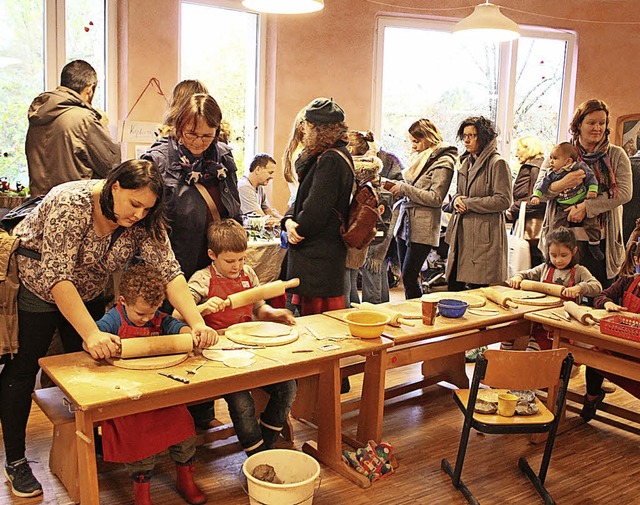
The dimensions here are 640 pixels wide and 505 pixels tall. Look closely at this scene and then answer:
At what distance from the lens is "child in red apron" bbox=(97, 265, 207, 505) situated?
7.36 ft

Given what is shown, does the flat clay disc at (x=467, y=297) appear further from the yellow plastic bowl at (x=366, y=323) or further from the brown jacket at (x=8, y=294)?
the brown jacket at (x=8, y=294)

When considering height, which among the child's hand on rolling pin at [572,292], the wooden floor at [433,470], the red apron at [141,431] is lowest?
the wooden floor at [433,470]

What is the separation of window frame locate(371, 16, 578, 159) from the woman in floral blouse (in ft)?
14.9

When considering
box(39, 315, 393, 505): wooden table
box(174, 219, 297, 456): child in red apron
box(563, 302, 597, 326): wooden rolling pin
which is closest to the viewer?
box(39, 315, 393, 505): wooden table

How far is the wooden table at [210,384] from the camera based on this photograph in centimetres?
201

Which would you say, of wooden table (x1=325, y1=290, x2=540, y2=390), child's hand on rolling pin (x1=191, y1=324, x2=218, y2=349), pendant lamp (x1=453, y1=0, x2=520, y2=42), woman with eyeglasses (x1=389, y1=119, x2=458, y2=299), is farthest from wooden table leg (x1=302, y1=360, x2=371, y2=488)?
pendant lamp (x1=453, y1=0, x2=520, y2=42)

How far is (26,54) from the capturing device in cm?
504

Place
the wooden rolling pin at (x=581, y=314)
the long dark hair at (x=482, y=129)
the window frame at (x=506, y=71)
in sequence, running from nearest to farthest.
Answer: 1. the wooden rolling pin at (x=581, y=314)
2. the long dark hair at (x=482, y=129)
3. the window frame at (x=506, y=71)

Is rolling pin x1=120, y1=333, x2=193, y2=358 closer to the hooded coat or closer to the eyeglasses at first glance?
the eyeglasses

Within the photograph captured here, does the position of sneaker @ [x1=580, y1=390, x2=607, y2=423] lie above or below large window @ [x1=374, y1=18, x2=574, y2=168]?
below

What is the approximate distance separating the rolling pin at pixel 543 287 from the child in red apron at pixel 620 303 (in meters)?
0.25

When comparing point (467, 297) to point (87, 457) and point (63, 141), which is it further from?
point (63, 141)

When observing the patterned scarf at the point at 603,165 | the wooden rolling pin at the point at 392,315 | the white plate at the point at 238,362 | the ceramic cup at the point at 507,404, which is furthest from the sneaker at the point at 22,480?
the patterned scarf at the point at 603,165

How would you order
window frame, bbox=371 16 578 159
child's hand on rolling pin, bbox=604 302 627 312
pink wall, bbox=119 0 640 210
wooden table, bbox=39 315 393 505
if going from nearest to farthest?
wooden table, bbox=39 315 393 505 → child's hand on rolling pin, bbox=604 302 627 312 → pink wall, bbox=119 0 640 210 → window frame, bbox=371 16 578 159
